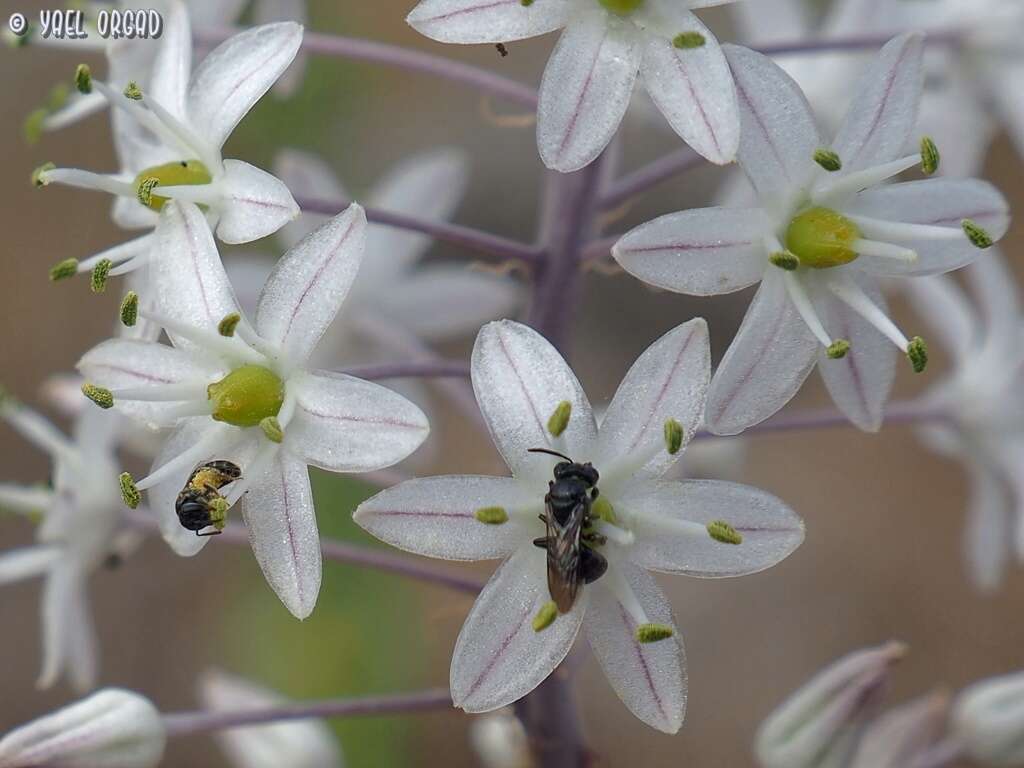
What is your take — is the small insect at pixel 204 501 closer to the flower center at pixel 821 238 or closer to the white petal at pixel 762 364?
the white petal at pixel 762 364

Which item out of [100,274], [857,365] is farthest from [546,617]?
[100,274]

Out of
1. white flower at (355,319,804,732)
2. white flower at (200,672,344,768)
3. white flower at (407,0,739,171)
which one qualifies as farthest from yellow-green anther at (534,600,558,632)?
white flower at (200,672,344,768)

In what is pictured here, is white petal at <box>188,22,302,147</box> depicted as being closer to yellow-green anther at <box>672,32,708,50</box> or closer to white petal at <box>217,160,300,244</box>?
white petal at <box>217,160,300,244</box>

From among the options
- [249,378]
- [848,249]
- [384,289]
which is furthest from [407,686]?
[848,249]

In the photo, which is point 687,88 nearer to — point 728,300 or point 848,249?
→ point 848,249

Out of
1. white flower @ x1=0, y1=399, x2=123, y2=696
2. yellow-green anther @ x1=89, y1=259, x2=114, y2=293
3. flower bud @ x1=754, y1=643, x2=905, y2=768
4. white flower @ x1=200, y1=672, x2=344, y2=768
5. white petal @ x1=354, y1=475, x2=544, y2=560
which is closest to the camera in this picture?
white petal @ x1=354, y1=475, x2=544, y2=560

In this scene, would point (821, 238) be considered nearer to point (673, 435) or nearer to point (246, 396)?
point (673, 435)
